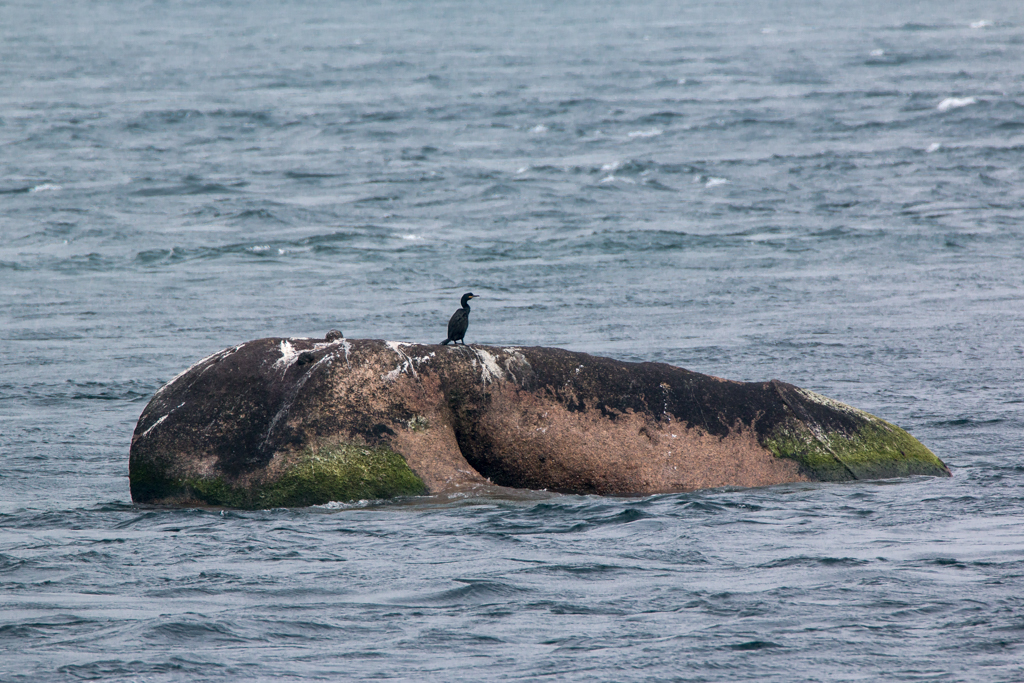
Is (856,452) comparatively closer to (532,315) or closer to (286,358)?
(286,358)

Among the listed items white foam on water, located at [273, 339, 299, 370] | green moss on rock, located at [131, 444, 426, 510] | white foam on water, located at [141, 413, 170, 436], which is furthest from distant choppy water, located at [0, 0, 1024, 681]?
white foam on water, located at [273, 339, 299, 370]

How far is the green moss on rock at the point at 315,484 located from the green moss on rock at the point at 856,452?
306 centimetres

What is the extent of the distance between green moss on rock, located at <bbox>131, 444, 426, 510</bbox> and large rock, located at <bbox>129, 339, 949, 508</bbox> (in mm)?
11

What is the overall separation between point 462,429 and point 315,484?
1.25 metres

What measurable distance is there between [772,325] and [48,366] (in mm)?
9271

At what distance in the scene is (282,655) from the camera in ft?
24.9

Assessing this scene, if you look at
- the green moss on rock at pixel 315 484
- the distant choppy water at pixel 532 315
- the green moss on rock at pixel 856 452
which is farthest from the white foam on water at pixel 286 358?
the green moss on rock at pixel 856 452

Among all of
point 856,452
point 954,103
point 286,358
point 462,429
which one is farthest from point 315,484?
point 954,103

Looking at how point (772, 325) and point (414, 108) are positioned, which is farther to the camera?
point (414, 108)

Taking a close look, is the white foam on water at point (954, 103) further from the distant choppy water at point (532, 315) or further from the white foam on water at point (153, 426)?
the white foam on water at point (153, 426)

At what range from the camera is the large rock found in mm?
10062

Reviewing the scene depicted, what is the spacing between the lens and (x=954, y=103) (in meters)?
36.0

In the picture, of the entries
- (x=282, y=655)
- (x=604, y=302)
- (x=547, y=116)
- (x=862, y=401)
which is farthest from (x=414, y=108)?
(x=282, y=655)

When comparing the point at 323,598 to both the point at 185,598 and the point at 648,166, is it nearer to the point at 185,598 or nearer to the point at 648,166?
the point at 185,598
